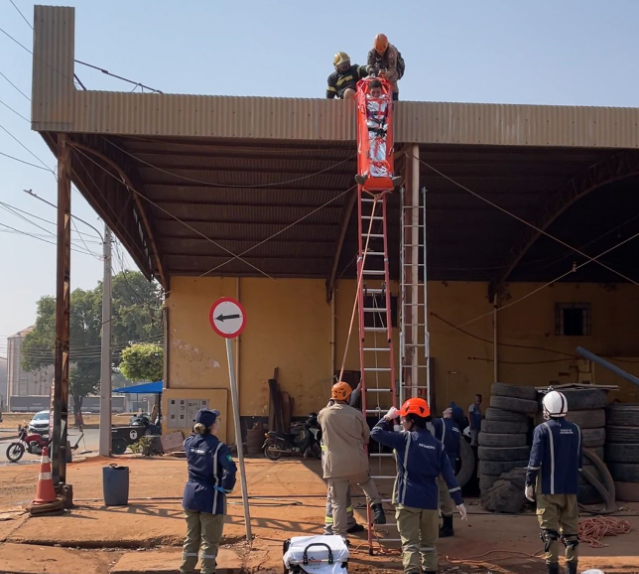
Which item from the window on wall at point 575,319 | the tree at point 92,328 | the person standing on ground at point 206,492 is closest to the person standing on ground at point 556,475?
the person standing on ground at point 206,492

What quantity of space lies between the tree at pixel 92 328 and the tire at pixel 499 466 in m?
47.2

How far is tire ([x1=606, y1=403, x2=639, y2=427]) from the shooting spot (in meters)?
11.8

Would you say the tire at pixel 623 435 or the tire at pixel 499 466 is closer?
the tire at pixel 499 466

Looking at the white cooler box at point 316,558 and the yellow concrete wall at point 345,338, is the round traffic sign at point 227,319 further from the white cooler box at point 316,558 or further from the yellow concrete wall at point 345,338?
the yellow concrete wall at point 345,338

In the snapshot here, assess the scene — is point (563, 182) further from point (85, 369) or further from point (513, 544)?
point (85, 369)

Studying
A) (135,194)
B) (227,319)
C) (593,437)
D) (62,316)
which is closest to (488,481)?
(593,437)

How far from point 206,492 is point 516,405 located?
6.39m

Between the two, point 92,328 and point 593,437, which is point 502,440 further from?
point 92,328

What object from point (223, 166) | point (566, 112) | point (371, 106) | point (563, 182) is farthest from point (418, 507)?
point (563, 182)

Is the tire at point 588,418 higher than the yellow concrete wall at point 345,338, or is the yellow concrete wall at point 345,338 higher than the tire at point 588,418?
the yellow concrete wall at point 345,338

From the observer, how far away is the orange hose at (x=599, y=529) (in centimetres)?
903

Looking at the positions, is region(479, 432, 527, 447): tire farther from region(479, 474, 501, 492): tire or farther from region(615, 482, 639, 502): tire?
region(615, 482, 639, 502): tire

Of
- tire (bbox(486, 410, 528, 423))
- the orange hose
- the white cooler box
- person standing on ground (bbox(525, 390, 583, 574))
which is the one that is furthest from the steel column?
the orange hose

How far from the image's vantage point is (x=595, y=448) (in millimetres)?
11594
